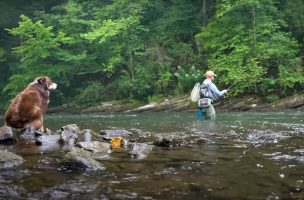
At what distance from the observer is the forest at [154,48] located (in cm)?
2070

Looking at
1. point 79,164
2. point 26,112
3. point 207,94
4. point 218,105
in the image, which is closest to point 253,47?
point 218,105

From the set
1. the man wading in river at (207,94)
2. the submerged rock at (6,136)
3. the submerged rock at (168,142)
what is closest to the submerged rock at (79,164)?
the submerged rock at (168,142)

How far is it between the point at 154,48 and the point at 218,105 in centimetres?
653

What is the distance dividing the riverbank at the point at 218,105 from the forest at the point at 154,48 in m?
0.59

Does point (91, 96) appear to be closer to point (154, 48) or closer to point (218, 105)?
point (154, 48)

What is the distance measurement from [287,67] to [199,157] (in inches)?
646

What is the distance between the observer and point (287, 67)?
20.6 meters

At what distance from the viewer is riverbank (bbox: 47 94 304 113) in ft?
61.3

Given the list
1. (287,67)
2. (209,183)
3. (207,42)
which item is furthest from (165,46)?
(209,183)

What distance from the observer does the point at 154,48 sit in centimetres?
2492

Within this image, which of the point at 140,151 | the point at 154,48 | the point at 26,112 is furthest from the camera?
the point at 154,48

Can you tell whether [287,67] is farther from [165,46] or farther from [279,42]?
[165,46]

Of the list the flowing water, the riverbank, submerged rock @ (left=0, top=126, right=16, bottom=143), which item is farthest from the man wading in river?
the riverbank

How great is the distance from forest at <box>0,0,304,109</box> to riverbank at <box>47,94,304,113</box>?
1.94 ft
